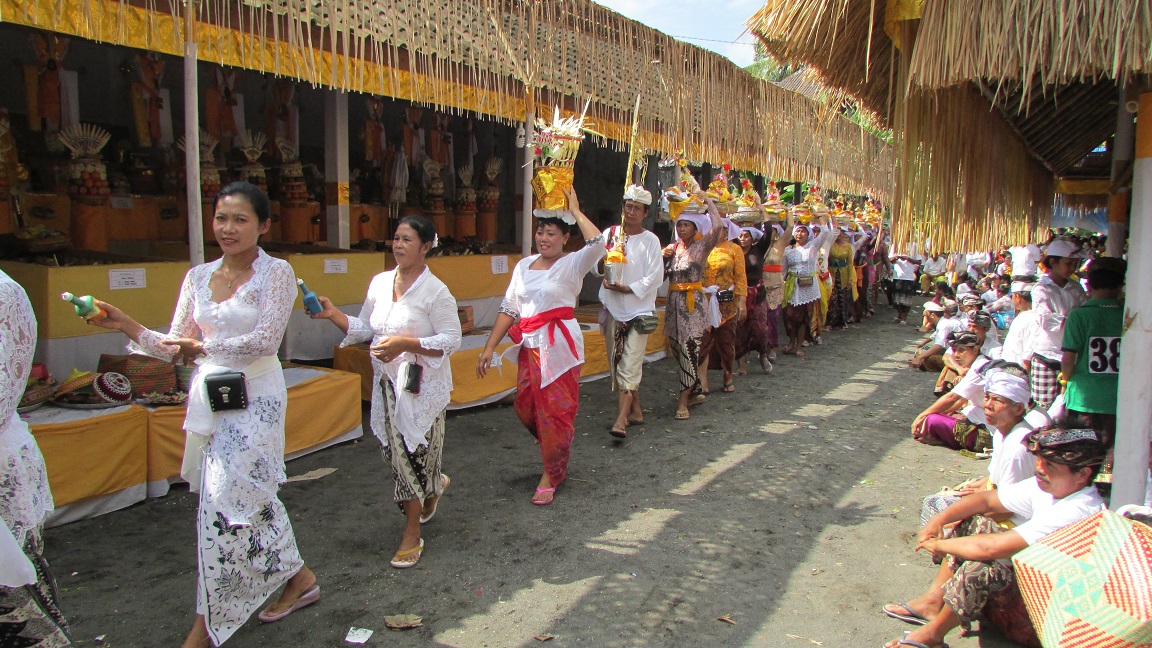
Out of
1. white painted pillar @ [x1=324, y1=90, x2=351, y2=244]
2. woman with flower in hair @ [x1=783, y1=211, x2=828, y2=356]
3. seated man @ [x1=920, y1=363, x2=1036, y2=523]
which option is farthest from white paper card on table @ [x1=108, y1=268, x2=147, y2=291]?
woman with flower in hair @ [x1=783, y1=211, x2=828, y2=356]

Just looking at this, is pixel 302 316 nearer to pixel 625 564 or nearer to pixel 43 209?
pixel 43 209

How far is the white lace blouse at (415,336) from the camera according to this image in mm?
3666

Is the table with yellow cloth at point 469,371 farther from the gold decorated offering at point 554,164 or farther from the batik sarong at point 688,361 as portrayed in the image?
the gold decorated offering at point 554,164

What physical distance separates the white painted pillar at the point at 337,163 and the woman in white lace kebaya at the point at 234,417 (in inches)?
165

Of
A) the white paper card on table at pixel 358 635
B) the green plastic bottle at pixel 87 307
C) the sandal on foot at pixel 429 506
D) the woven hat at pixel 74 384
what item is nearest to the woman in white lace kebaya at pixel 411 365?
the sandal on foot at pixel 429 506

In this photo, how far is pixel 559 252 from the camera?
4586mm

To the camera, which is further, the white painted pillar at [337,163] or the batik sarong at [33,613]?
the white painted pillar at [337,163]

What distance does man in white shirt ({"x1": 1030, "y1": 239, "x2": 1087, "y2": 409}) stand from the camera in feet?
16.6

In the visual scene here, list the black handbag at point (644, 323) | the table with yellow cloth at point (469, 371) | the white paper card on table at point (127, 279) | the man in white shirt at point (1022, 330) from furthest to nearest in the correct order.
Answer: the table with yellow cloth at point (469, 371) < the black handbag at point (644, 323) < the man in white shirt at point (1022, 330) < the white paper card on table at point (127, 279)

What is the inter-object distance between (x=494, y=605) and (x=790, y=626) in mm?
1234

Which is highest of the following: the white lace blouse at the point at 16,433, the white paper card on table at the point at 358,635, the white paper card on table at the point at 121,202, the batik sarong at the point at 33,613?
the white paper card on table at the point at 121,202

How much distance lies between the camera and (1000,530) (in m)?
3.07

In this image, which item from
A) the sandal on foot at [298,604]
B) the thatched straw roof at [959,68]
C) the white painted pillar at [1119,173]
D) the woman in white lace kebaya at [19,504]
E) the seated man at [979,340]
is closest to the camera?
the woman in white lace kebaya at [19,504]

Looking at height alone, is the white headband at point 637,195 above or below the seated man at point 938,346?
above
